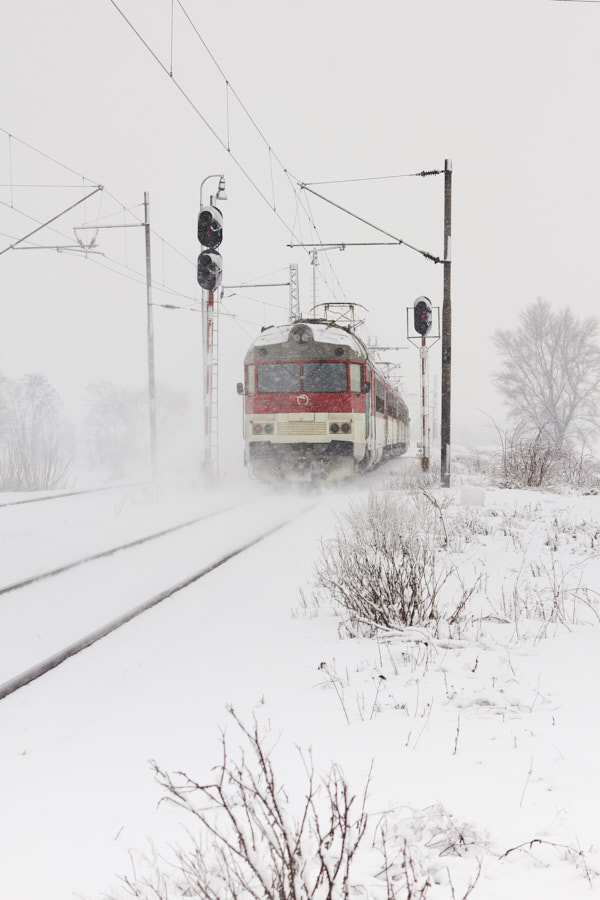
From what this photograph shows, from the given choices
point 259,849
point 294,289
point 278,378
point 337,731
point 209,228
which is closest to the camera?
point 259,849

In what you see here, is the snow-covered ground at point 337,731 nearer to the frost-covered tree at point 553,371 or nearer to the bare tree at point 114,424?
the frost-covered tree at point 553,371

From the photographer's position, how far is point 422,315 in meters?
15.8

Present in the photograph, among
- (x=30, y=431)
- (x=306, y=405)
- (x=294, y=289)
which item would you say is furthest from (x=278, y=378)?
(x=30, y=431)

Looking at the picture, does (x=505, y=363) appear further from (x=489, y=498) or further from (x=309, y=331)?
(x=489, y=498)

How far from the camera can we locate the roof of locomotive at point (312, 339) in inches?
579

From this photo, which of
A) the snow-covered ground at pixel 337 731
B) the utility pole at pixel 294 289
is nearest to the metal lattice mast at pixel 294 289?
the utility pole at pixel 294 289

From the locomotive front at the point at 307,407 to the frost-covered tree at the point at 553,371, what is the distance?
2293cm

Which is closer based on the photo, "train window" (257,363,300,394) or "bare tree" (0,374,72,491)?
"train window" (257,363,300,394)

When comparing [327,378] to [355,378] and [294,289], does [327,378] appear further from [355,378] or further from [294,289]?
[294,289]

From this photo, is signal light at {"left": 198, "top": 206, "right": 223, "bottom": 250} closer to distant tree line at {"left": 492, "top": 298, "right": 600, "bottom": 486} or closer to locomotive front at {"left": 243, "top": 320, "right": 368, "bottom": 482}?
locomotive front at {"left": 243, "top": 320, "right": 368, "bottom": 482}

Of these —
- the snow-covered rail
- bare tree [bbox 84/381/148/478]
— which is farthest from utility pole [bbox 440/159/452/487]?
bare tree [bbox 84/381/148/478]

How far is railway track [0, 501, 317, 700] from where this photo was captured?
13.2 ft

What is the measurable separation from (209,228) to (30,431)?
38.2m

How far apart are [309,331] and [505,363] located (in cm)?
2501
